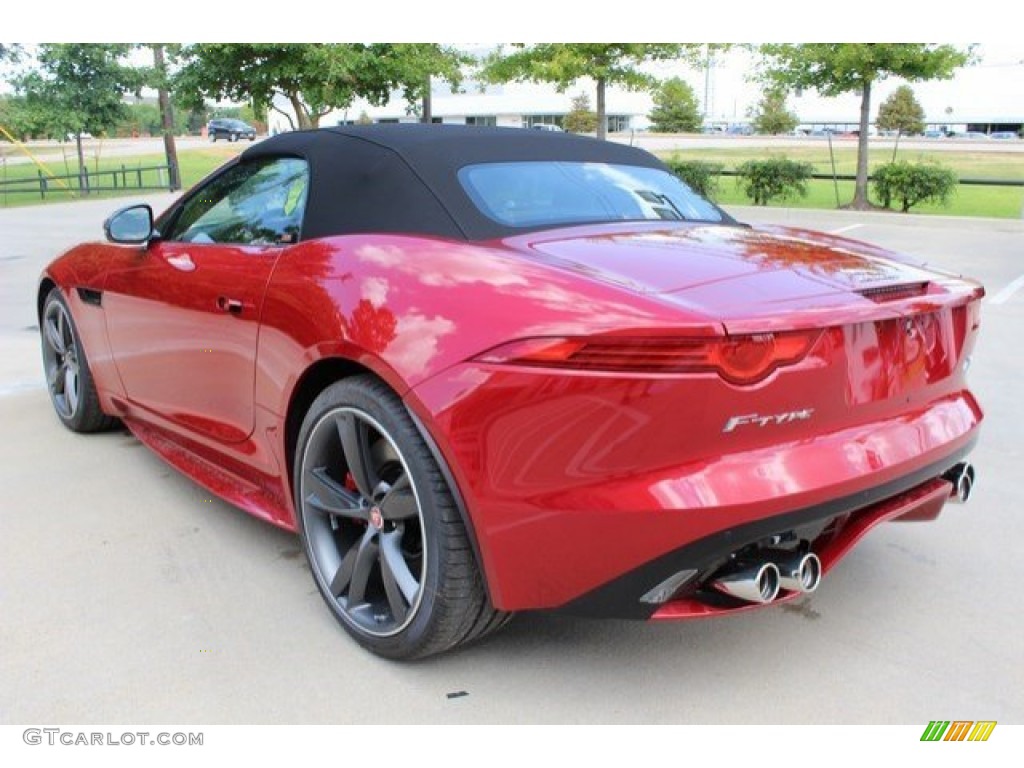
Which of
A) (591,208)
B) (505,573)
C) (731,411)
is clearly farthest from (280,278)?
(731,411)

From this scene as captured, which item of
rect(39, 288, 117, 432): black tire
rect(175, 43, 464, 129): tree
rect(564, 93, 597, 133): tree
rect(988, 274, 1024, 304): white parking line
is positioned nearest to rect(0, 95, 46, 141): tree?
rect(175, 43, 464, 129): tree

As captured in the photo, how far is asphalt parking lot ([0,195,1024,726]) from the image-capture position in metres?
2.39

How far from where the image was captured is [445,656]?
2615 mm

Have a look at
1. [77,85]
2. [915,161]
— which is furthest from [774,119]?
[77,85]

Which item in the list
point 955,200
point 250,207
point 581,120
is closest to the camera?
point 250,207

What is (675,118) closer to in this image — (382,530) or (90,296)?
(90,296)

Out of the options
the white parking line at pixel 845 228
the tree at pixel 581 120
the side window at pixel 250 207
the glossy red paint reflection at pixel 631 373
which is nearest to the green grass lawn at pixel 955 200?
the white parking line at pixel 845 228

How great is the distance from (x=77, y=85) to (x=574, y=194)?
23.8 metres

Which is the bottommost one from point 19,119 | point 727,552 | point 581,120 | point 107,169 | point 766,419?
point 727,552

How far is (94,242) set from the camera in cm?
428

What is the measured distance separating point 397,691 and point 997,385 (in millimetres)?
4492

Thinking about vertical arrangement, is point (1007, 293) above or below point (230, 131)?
below

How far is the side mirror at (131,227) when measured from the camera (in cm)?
371
